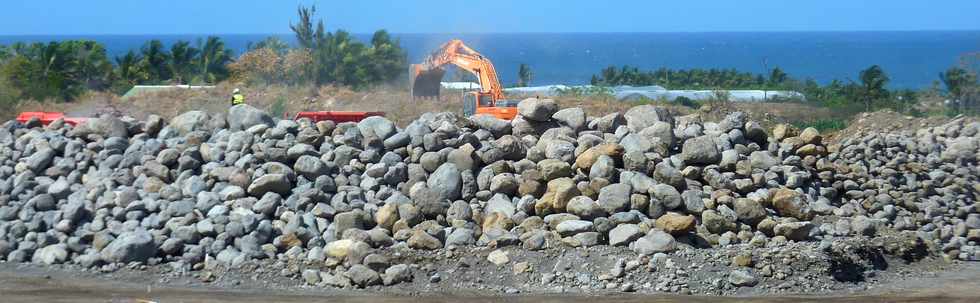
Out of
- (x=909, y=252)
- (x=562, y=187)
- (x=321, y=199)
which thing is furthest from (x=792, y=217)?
(x=321, y=199)

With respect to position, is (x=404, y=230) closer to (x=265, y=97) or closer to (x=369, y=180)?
(x=369, y=180)

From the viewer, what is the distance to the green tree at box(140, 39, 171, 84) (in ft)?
138

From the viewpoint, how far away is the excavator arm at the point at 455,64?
26922mm

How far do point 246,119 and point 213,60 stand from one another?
2772 cm

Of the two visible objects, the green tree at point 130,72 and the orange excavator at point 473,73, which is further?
the green tree at point 130,72

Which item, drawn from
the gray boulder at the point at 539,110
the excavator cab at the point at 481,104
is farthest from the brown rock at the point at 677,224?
the excavator cab at the point at 481,104

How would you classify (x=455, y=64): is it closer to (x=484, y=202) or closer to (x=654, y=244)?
(x=484, y=202)

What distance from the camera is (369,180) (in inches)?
554

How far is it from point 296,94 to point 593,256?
73.9 feet

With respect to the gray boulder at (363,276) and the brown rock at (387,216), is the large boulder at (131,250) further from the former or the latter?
the brown rock at (387,216)

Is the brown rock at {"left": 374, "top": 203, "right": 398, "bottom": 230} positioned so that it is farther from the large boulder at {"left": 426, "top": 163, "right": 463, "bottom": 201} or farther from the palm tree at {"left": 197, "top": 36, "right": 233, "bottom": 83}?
the palm tree at {"left": 197, "top": 36, "right": 233, "bottom": 83}

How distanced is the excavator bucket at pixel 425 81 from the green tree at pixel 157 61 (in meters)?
14.7

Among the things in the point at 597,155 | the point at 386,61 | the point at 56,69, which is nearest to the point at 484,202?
the point at 597,155

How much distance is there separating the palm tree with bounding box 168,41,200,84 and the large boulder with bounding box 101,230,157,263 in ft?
98.1
